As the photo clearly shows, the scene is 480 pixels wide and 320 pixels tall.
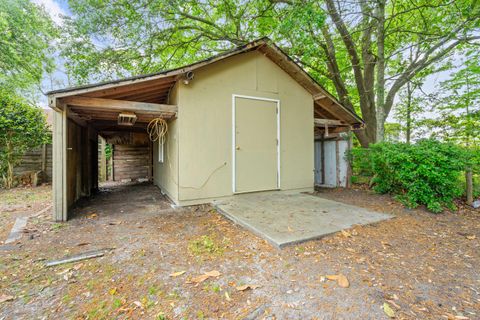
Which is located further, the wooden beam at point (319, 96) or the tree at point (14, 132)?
the tree at point (14, 132)

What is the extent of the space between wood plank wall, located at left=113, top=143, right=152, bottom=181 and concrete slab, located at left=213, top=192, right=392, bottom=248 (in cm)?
684

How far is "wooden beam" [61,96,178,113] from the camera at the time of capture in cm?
390

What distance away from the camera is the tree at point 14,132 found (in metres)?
7.38

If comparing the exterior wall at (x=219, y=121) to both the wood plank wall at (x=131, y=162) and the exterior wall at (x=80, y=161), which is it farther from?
the wood plank wall at (x=131, y=162)

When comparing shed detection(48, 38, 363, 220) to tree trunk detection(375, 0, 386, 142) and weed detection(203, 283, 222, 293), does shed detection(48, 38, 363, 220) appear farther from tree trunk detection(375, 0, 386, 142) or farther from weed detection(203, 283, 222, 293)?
weed detection(203, 283, 222, 293)

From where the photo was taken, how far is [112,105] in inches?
162

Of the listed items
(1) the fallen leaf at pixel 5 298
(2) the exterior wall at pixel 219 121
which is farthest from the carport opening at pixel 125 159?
(1) the fallen leaf at pixel 5 298

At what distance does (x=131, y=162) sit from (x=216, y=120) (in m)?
7.07

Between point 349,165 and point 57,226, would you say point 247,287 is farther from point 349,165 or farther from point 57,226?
point 349,165

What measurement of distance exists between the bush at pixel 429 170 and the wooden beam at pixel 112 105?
503 centimetres

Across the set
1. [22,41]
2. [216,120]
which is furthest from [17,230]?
[22,41]

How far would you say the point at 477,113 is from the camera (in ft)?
27.2

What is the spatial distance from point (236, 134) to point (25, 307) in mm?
4214

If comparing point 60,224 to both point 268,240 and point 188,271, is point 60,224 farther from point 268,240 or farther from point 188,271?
point 268,240
